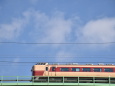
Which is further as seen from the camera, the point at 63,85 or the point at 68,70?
the point at 68,70

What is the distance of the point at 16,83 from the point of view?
1188 inches

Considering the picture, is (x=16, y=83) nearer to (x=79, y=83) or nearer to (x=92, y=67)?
(x=79, y=83)

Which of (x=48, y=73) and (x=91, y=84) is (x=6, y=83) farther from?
(x=48, y=73)

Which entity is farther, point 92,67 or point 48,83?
point 92,67

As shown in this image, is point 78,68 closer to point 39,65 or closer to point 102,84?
point 39,65

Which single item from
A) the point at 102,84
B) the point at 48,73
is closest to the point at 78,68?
the point at 48,73

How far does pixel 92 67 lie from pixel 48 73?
23.8 feet

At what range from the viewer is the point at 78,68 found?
52812 millimetres

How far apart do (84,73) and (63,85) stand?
2283 cm

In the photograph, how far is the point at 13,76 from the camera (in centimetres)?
3106

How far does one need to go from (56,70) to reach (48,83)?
22.7 m

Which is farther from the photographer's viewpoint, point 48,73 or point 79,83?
point 48,73

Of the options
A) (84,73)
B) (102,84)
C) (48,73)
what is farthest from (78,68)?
(102,84)

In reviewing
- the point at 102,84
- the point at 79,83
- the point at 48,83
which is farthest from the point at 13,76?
the point at 102,84
